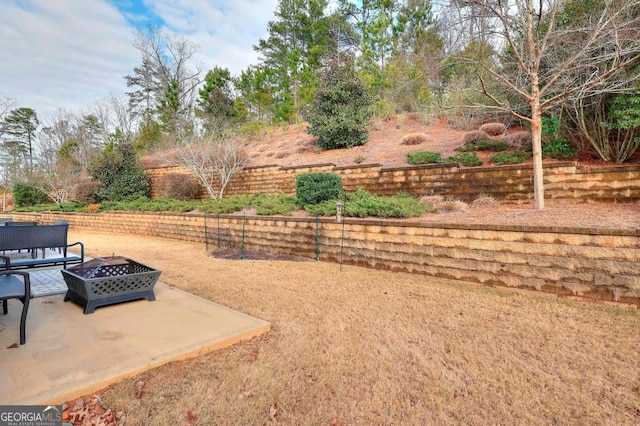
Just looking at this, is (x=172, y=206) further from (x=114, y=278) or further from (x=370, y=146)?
(x=114, y=278)

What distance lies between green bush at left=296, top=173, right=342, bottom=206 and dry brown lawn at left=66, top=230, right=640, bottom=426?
3792 millimetres

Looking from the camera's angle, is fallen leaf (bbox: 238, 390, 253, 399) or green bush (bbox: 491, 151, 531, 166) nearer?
fallen leaf (bbox: 238, 390, 253, 399)

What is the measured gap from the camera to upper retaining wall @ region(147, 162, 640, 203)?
5621 millimetres

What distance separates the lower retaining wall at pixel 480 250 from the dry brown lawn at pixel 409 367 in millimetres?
275

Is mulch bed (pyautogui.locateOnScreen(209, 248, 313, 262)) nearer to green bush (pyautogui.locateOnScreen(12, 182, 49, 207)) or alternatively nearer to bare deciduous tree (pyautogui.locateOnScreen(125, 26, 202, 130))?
green bush (pyautogui.locateOnScreen(12, 182, 49, 207))

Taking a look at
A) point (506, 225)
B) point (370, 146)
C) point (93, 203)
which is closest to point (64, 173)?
Result: point (93, 203)

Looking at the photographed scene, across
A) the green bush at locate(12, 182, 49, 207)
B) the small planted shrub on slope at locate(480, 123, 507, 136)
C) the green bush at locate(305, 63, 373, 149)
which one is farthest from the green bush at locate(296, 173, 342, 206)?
the green bush at locate(12, 182, 49, 207)

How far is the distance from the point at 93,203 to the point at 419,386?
58.5ft

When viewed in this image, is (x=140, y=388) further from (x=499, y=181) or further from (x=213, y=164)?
(x=213, y=164)

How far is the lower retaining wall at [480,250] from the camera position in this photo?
12.3ft

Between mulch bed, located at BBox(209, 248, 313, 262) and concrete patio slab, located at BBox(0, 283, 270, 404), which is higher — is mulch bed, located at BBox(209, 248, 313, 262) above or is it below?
below

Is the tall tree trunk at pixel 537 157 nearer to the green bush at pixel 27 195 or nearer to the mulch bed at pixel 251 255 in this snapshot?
the mulch bed at pixel 251 255

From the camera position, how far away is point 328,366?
99.3 inches

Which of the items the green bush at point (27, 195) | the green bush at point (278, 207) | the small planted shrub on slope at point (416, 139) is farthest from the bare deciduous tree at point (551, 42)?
the green bush at point (27, 195)
